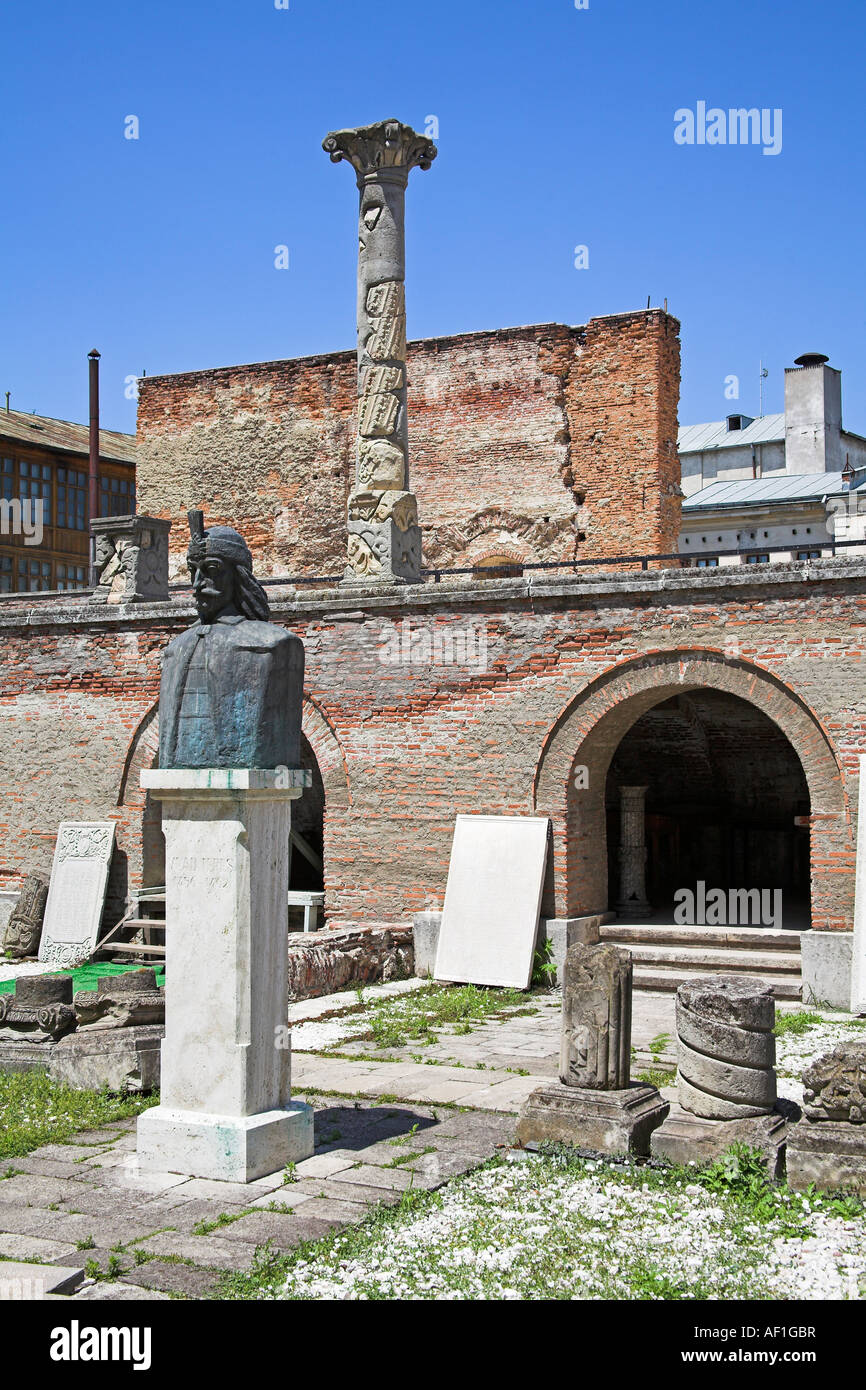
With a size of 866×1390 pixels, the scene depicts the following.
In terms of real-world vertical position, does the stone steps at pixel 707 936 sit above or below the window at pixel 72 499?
below

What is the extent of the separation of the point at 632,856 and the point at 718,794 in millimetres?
2843

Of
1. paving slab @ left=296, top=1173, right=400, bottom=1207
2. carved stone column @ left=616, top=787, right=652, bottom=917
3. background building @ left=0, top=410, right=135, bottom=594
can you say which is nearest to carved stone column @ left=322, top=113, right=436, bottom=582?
carved stone column @ left=616, top=787, right=652, bottom=917

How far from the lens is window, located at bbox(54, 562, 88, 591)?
32594 mm

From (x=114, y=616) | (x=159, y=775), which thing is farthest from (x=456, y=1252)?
(x=114, y=616)

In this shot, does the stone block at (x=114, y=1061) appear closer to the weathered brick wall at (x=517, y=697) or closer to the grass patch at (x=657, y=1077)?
the grass patch at (x=657, y=1077)

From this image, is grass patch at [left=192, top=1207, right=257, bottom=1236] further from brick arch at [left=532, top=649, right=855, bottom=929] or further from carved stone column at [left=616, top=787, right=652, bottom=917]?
carved stone column at [left=616, top=787, right=652, bottom=917]

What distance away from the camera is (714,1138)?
22.6ft

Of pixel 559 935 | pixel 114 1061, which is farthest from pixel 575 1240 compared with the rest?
pixel 559 935

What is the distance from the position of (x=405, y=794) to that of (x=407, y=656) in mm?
1413

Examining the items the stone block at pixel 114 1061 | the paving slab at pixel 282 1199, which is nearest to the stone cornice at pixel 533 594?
the stone block at pixel 114 1061

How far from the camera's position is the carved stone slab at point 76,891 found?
14828 millimetres

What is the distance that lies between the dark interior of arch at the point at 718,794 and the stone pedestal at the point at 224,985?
9.94 meters

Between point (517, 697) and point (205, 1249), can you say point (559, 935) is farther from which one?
point (205, 1249)

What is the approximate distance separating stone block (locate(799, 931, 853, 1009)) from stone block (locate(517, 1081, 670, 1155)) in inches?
190
